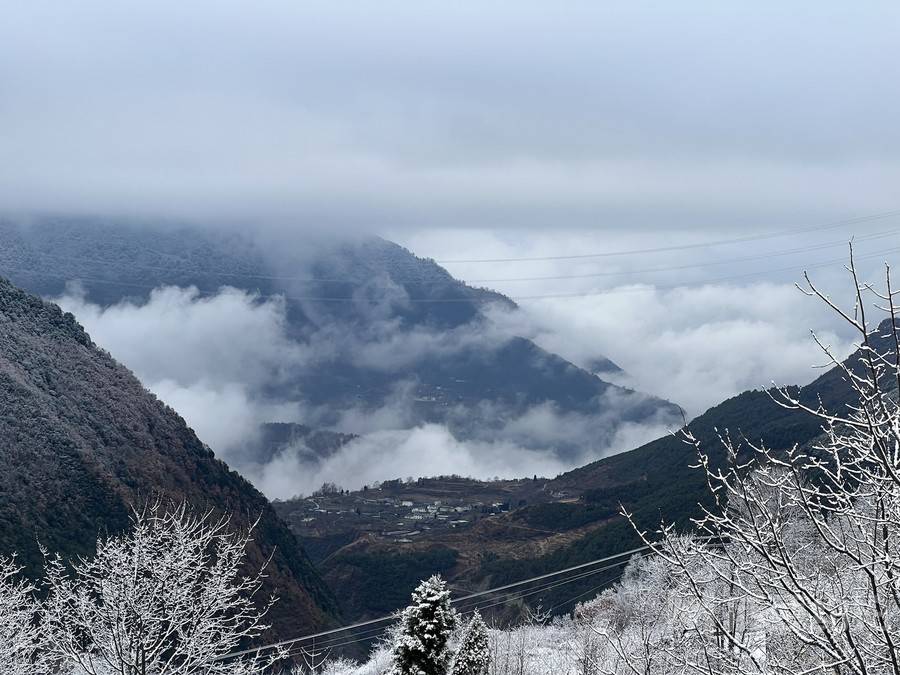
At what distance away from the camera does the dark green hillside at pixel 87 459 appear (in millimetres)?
100812

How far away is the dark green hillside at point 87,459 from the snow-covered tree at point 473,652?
174 ft

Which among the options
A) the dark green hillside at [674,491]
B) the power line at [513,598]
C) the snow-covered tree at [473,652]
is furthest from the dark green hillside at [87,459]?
the snow-covered tree at [473,652]

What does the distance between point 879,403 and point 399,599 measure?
19039 centimetres

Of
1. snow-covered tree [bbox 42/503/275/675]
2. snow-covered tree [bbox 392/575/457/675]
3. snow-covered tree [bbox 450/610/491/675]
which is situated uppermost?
snow-covered tree [bbox 42/503/275/675]

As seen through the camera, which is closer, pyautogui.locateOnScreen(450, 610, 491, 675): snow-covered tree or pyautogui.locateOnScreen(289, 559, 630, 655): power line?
pyautogui.locateOnScreen(450, 610, 491, 675): snow-covered tree

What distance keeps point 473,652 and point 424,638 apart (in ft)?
32.3

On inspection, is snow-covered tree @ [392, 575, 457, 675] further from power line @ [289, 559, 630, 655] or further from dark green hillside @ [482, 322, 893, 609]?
power line @ [289, 559, 630, 655]

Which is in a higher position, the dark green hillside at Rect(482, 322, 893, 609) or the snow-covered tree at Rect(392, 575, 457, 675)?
the snow-covered tree at Rect(392, 575, 457, 675)

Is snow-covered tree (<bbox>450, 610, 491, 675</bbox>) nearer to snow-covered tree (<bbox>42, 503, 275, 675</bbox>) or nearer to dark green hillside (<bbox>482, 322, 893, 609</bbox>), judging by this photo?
snow-covered tree (<bbox>42, 503, 275, 675</bbox>)

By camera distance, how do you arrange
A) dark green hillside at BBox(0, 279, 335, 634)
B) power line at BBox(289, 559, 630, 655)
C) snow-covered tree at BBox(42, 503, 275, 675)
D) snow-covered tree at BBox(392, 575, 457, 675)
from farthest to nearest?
power line at BBox(289, 559, 630, 655) < dark green hillside at BBox(0, 279, 335, 634) < snow-covered tree at BBox(392, 575, 457, 675) < snow-covered tree at BBox(42, 503, 275, 675)

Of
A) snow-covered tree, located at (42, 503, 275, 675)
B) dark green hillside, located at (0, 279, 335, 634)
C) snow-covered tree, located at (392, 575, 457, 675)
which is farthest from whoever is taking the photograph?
dark green hillside, located at (0, 279, 335, 634)

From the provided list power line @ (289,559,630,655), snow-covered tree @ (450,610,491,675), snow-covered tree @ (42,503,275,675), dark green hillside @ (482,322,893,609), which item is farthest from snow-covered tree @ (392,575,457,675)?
power line @ (289,559,630,655)

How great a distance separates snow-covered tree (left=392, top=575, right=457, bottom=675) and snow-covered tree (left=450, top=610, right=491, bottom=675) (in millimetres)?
5379

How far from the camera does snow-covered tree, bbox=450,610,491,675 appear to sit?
3912cm
